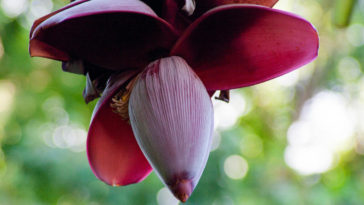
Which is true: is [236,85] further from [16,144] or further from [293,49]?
[16,144]

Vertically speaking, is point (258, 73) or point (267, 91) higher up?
point (258, 73)

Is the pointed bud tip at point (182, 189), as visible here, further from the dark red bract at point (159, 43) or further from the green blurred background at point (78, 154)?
the green blurred background at point (78, 154)

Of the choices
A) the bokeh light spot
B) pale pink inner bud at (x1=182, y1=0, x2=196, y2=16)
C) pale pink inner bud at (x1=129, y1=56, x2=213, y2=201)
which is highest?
pale pink inner bud at (x1=182, y1=0, x2=196, y2=16)

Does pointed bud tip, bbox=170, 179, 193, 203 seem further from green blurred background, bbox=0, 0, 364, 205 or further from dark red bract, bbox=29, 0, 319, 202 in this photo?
green blurred background, bbox=0, 0, 364, 205

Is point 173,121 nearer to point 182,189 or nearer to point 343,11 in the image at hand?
point 182,189

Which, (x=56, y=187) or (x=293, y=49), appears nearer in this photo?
(x=293, y=49)

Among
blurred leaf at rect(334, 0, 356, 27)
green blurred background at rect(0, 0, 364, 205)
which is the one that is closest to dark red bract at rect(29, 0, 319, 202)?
blurred leaf at rect(334, 0, 356, 27)

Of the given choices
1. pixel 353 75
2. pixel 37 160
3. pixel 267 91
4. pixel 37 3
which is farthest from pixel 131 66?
pixel 353 75
